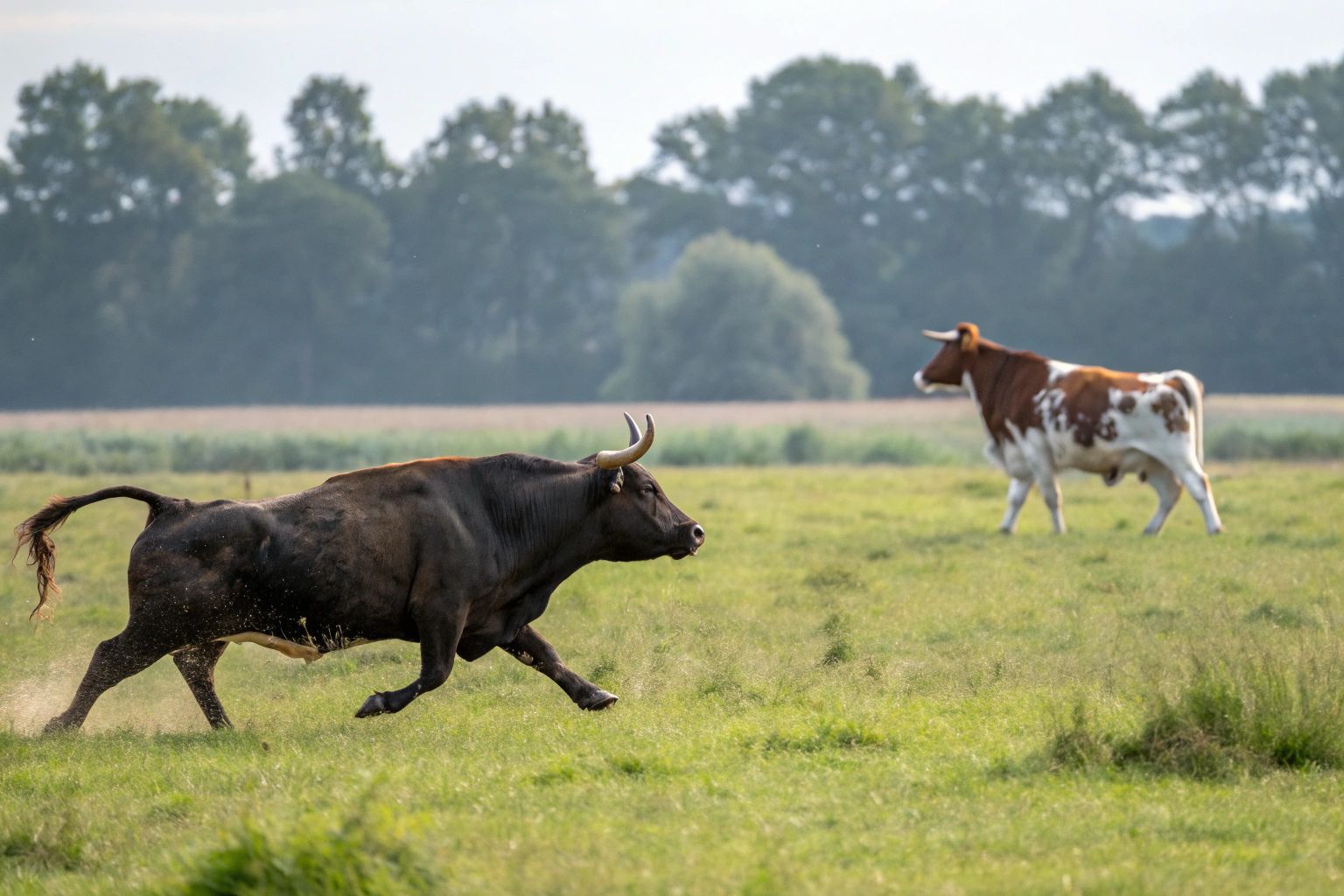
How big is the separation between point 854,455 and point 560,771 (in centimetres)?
2474

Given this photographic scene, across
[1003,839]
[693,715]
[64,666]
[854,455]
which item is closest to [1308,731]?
[1003,839]

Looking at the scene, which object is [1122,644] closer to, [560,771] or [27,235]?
[560,771]

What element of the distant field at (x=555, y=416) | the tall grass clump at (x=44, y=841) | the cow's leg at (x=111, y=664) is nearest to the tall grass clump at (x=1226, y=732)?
the tall grass clump at (x=44, y=841)

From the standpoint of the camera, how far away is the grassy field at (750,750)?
5590mm

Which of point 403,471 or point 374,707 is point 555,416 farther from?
point 374,707

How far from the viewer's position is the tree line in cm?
6581

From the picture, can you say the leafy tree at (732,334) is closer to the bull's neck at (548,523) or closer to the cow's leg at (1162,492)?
the cow's leg at (1162,492)

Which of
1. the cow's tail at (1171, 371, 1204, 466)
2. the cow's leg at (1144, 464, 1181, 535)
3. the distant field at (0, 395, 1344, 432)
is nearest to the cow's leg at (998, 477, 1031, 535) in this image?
the cow's leg at (1144, 464, 1181, 535)

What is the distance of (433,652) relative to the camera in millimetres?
8578

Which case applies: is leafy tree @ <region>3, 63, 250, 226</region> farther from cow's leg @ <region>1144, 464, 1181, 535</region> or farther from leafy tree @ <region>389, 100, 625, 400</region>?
cow's leg @ <region>1144, 464, 1181, 535</region>

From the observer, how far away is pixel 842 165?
7494 centimetres

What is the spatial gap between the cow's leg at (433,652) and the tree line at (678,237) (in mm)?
56196

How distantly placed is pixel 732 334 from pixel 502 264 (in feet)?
44.4

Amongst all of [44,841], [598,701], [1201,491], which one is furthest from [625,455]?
[1201,491]
